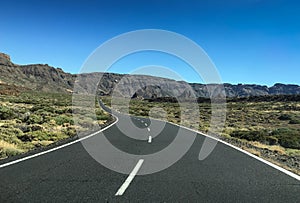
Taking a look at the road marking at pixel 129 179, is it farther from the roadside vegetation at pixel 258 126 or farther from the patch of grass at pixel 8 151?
the roadside vegetation at pixel 258 126

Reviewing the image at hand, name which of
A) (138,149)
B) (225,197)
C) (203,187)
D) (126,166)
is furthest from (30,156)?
(225,197)

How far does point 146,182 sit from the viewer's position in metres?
6.71

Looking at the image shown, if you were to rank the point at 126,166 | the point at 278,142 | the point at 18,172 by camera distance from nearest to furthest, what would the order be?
the point at 18,172, the point at 126,166, the point at 278,142

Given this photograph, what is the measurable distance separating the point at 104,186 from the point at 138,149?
5545 mm

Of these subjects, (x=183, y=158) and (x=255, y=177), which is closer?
(x=255, y=177)

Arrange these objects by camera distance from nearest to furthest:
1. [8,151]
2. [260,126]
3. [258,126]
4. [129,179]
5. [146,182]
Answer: [146,182]
[129,179]
[8,151]
[258,126]
[260,126]

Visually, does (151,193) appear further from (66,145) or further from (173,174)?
(66,145)

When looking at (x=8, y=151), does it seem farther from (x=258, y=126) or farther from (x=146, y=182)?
(x=258, y=126)

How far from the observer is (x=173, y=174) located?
7578mm

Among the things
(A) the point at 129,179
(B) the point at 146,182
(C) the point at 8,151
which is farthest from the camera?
(C) the point at 8,151

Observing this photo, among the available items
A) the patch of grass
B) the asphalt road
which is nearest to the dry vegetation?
the asphalt road

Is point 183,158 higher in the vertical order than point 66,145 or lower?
higher

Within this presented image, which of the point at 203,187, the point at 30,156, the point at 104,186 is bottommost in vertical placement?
the point at 30,156

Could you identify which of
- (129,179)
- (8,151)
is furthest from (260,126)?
(129,179)
